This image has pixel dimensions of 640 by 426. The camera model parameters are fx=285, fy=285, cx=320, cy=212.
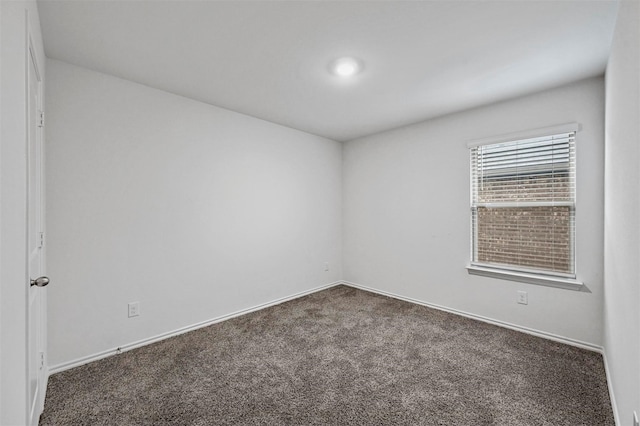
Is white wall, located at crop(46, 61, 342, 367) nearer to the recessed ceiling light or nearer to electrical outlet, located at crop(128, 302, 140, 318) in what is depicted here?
electrical outlet, located at crop(128, 302, 140, 318)

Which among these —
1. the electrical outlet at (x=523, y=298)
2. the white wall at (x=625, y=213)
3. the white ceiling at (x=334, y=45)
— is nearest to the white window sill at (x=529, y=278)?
the electrical outlet at (x=523, y=298)

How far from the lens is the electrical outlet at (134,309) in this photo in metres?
2.57

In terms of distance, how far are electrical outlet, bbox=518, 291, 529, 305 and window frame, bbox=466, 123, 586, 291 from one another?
125 mm

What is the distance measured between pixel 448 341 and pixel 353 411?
54.0 inches

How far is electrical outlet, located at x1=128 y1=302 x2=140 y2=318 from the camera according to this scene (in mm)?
2571

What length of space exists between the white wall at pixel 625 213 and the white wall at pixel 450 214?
0.71 meters

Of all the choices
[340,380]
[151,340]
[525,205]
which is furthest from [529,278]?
[151,340]

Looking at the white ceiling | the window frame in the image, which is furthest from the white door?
the window frame

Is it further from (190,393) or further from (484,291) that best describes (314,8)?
(484,291)

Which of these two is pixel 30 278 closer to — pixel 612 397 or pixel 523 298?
pixel 612 397

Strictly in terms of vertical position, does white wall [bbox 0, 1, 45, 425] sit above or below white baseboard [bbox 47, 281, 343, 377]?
above

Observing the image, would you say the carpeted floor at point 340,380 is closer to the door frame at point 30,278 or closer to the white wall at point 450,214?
the door frame at point 30,278

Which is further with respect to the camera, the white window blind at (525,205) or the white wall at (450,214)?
the white window blind at (525,205)

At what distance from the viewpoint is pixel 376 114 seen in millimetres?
3438
